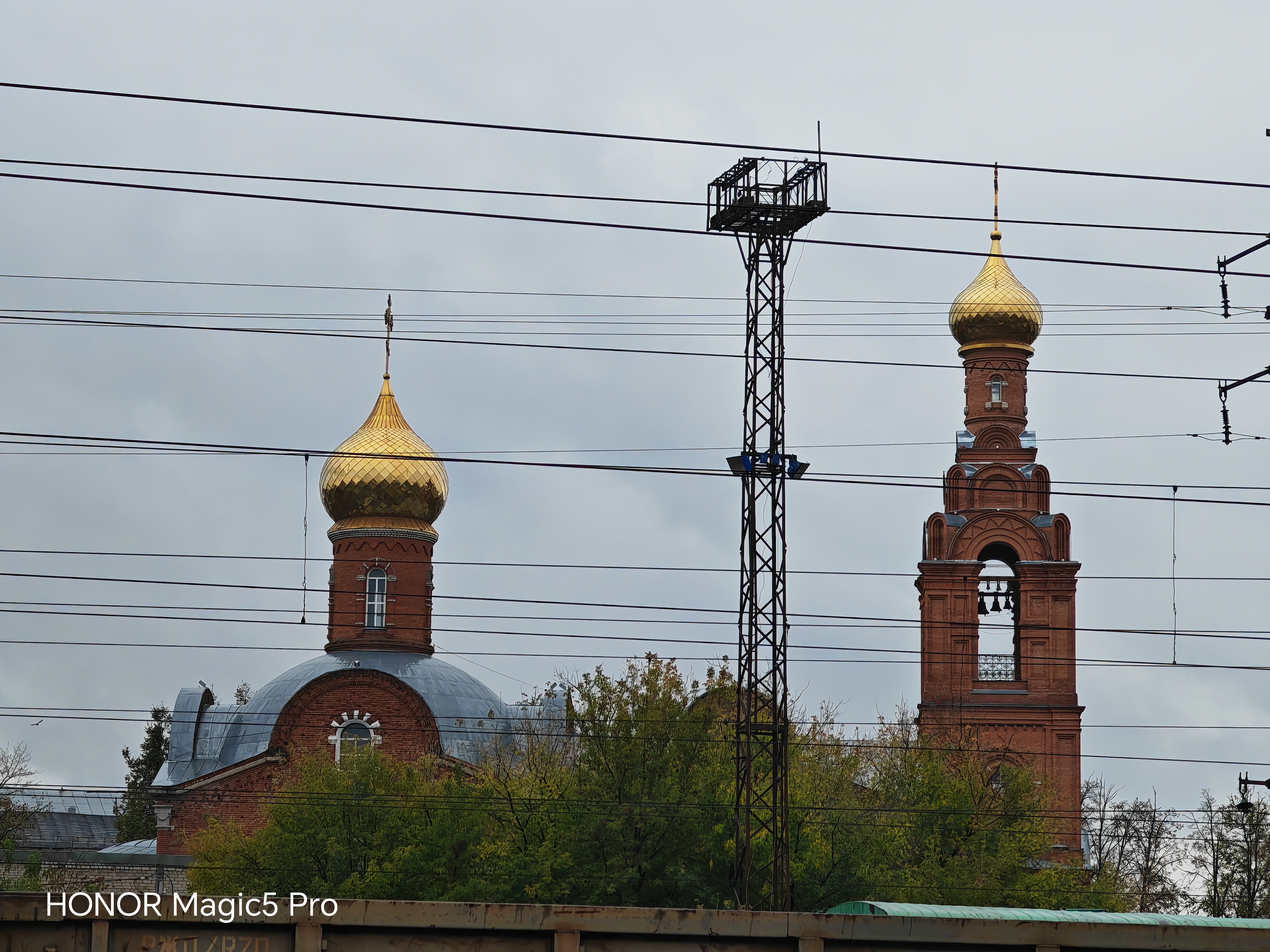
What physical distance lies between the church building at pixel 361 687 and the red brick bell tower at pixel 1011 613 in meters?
12.8

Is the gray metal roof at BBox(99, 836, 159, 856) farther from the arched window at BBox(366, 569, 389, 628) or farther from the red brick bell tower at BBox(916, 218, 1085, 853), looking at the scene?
the red brick bell tower at BBox(916, 218, 1085, 853)

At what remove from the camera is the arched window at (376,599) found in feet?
180

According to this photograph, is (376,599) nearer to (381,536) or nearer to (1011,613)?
(381,536)

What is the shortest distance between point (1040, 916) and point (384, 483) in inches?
1593

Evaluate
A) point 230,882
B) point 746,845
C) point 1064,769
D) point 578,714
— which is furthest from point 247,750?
point 746,845

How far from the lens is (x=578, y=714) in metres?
35.8

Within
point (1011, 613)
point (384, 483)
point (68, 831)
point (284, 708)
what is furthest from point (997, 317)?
point (68, 831)

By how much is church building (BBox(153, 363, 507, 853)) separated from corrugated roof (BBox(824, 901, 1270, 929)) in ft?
87.9

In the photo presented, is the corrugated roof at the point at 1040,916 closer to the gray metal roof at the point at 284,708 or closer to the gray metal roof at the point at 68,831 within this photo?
the gray metal roof at the point at 284,708

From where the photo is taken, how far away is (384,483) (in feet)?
179

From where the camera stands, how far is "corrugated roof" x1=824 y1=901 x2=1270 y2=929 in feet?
47.3

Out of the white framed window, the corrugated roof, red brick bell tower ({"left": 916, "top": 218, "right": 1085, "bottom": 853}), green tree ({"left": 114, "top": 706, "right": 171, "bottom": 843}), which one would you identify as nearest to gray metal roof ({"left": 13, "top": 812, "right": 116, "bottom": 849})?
green tree ({"left": 114, "top": 706, "right": 171, "bottom": 843})

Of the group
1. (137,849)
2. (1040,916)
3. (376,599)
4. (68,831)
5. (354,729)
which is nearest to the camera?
(1040,916)

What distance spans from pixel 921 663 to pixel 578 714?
17.9 meters
